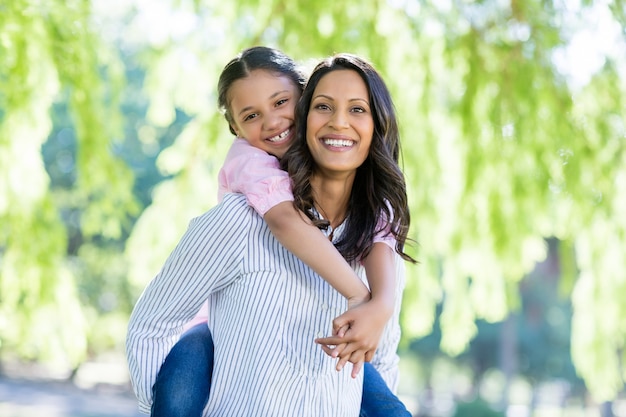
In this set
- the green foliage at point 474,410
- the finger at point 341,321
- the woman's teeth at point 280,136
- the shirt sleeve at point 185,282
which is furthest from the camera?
the green foliage at point 474,410

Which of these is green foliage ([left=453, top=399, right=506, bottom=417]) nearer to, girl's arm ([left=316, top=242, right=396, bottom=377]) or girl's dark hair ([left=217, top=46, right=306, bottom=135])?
girl's dark hair ([left=217, top=46, right=306, bottom=135])

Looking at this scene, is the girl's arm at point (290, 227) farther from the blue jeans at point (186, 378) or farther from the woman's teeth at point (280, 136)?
the blue jeans at point (186, 378)

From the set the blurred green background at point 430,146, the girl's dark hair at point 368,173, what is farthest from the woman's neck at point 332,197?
the blurred green background at point 430,146

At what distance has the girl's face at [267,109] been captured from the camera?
1.89 meters

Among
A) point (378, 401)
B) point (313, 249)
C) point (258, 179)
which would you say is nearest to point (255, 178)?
point (258, 179)

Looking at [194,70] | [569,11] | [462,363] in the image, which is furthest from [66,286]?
[462,363]

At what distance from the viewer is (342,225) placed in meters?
1.73

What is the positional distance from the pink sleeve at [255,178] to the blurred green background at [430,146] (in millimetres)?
1915

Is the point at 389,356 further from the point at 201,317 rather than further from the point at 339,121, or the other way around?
the point at 339,121

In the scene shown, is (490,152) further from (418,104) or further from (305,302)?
(305,302)

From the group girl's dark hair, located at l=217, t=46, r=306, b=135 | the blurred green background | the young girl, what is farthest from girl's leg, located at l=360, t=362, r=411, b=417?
the blurred green background

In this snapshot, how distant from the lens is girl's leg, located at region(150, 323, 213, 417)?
1.58m

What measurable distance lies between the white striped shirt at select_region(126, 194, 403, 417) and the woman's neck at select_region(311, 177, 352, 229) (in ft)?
0.46

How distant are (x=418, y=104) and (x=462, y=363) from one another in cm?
1701
